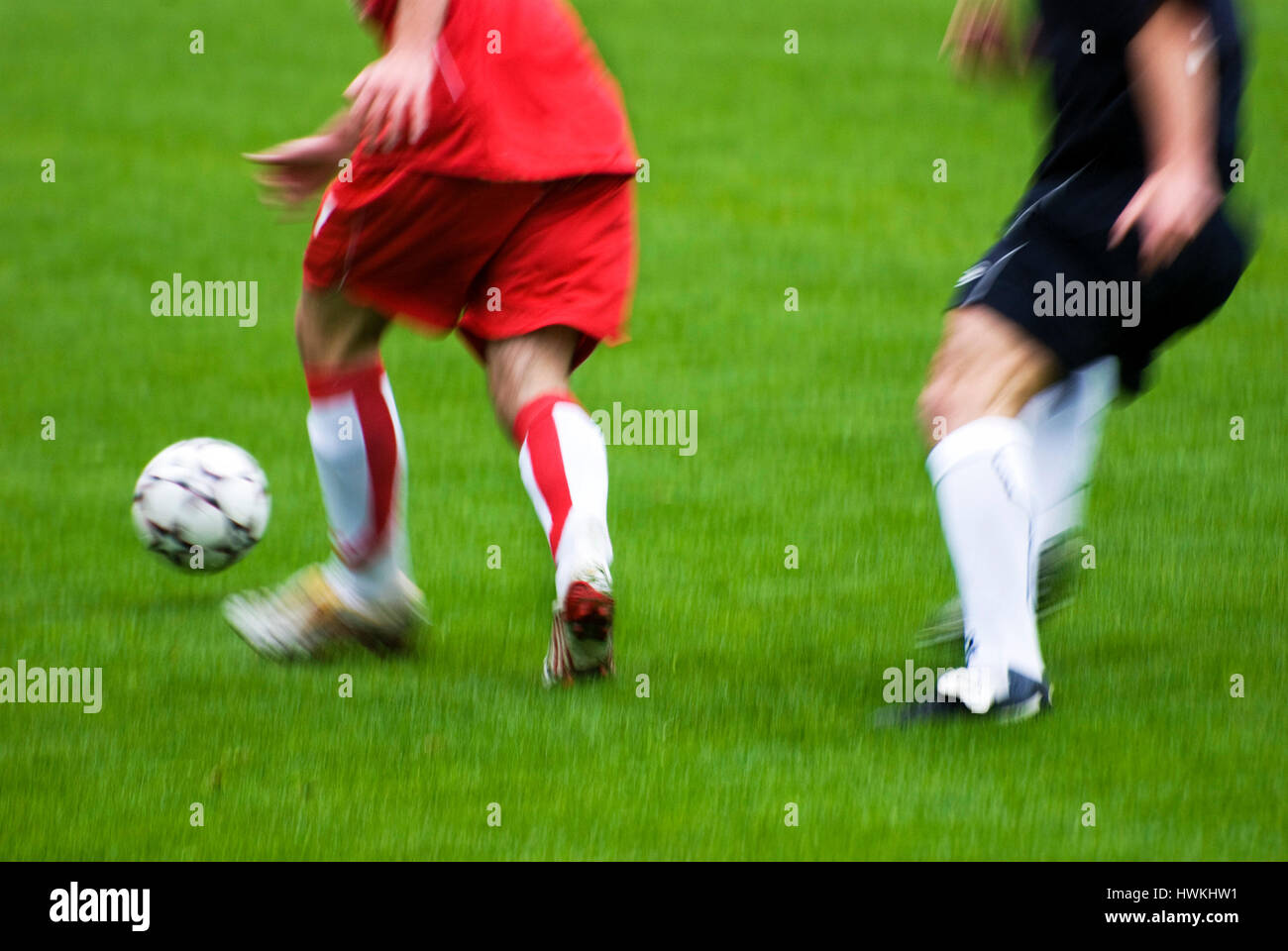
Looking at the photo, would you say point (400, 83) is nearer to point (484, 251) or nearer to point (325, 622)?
point (484, 251)

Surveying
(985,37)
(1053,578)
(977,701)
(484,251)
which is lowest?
(977,701)

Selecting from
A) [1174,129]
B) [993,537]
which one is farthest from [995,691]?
[1174,129]

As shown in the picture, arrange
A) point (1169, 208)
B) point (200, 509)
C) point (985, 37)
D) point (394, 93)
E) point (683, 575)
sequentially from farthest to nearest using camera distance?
point (683, 575)
point (200, 509)
point (985, 37)
point (394, 93)
point (1169, 208)

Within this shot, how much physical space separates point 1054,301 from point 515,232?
1.17 meters

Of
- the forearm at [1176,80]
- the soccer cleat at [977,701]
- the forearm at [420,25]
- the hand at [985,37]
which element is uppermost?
the hand at [985,37]

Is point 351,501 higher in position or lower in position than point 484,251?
lower

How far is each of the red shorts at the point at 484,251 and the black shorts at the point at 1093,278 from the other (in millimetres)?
806

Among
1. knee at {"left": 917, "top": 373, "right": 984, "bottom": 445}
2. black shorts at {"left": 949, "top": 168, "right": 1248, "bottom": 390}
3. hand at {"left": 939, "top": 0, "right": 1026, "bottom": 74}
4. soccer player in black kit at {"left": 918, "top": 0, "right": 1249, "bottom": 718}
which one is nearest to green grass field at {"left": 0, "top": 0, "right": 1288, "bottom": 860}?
soccer player in black kit at {"left": 918, "top": 0, "right": 1249, "bottom": 718}

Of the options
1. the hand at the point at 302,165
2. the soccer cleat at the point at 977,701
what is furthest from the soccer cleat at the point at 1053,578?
the hand at the point at 302,165

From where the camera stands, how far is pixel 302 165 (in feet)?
13.6

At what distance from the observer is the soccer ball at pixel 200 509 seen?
4676 mm

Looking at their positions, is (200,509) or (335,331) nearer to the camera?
(335,331)

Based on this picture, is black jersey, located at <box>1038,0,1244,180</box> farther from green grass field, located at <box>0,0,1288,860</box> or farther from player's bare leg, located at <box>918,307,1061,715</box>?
green grass field, located at <box>0,0,1288,860</box>

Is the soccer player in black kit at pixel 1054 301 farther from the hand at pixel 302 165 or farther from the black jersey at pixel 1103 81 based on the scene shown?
the hand at pixel 302 165
